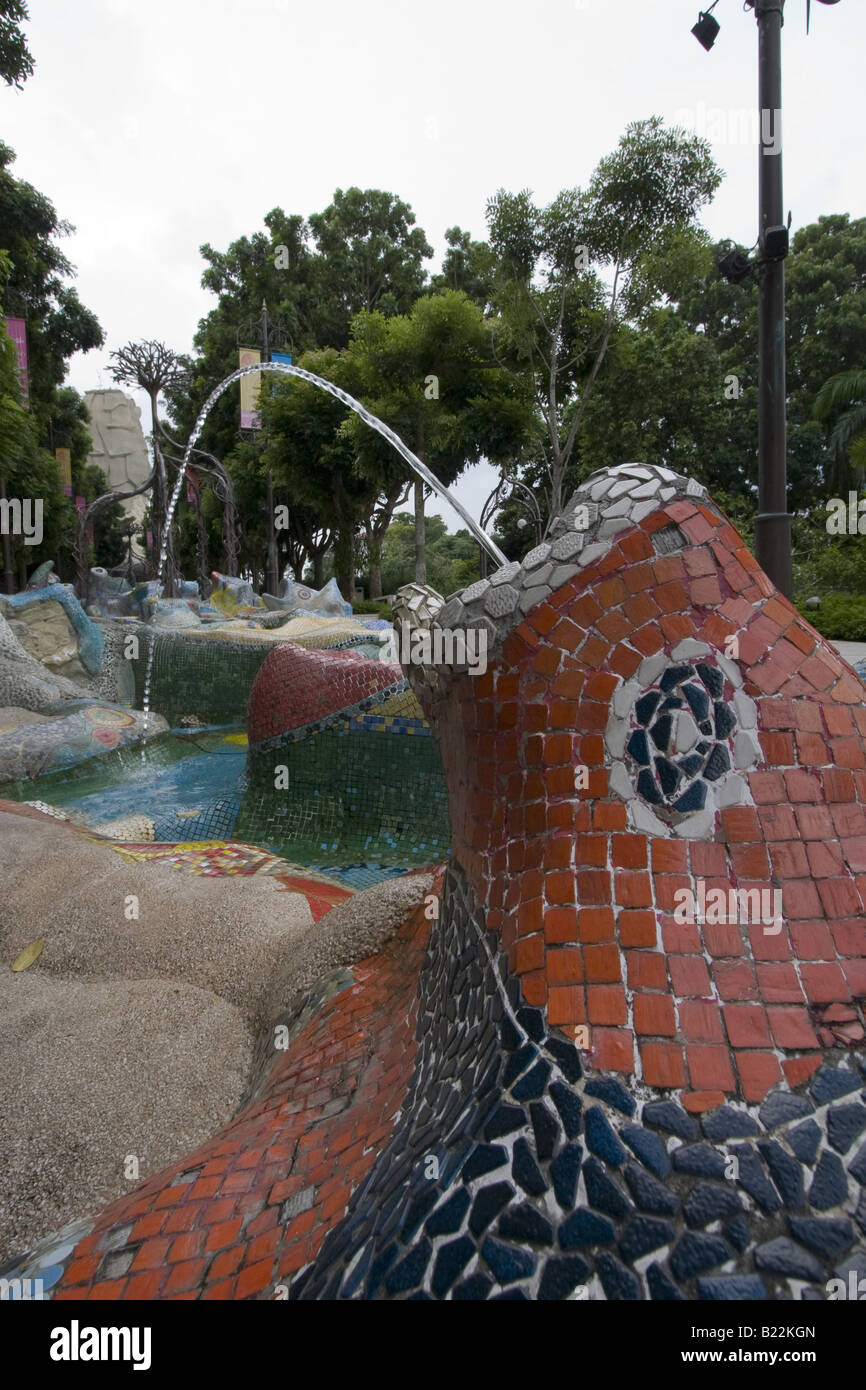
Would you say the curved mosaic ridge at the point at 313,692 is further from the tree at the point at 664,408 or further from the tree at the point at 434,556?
the tree at the point at 664,408

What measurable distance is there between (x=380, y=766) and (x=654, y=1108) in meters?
4.70

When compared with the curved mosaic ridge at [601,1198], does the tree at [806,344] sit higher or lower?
higher

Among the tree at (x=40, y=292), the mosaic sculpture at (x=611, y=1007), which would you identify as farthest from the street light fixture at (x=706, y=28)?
the tree at (x=40, y=292)

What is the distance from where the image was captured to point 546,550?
64.4 inches

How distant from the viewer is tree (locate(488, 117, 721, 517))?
12.7m

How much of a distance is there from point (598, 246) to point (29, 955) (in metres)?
13.7

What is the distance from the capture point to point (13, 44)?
11.4m

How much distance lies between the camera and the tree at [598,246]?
12719 millimetres

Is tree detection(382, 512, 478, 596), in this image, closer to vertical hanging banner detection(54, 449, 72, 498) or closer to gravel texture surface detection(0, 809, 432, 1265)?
vertical hanging banner detection(54, 449, 72, 498)

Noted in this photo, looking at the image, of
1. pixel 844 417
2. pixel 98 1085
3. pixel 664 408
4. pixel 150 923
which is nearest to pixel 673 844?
pixel 98 1085

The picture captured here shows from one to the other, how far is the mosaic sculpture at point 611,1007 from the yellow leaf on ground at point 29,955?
152 centimetres

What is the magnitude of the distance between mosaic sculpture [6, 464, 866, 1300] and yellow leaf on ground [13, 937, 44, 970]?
152 cm

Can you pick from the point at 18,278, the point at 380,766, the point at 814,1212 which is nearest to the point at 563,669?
the point at 814,1212

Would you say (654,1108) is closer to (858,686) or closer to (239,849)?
(858,686)
